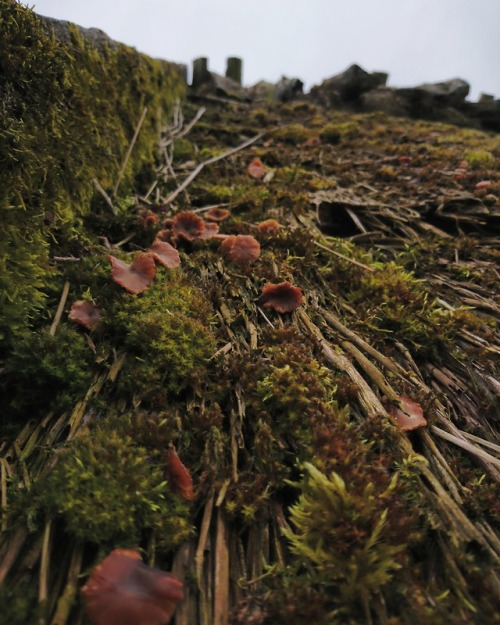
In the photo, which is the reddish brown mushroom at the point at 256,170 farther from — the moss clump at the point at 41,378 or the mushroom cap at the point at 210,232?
the moss clump at the point at 41,378

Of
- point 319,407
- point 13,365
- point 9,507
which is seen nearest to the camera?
point 9,507

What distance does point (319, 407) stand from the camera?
5.86ft

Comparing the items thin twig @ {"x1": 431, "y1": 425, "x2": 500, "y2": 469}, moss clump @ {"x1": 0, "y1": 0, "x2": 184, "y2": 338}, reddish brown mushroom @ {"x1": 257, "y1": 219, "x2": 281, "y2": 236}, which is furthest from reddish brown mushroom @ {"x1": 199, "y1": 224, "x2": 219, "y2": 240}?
thin twig @ {"x1": 431, "y1": 425, "x2": 500, "y2": 469}

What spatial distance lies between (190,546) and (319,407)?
75cm

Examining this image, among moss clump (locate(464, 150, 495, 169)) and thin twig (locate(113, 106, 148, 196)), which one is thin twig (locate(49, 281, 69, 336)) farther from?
moss clump (locate(464, 150, 495, 169))

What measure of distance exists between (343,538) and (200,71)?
34.4ft

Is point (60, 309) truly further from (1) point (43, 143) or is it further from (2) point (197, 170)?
(2) point (197, 170)

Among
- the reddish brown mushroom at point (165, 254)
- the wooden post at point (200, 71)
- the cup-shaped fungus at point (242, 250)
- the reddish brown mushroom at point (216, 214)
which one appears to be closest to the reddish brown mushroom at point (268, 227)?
the cup-shaped fungus at point (242, 250)

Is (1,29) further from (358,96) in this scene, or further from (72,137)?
(358,96)

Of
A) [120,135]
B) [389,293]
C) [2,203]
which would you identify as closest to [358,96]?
[120,135]

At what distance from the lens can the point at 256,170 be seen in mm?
4547

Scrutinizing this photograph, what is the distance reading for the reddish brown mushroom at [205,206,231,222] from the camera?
343 centimetres

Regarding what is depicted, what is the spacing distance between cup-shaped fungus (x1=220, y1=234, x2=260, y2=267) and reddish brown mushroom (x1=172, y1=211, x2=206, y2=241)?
293mm

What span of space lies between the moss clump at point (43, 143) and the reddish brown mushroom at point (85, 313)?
0.62 feet
